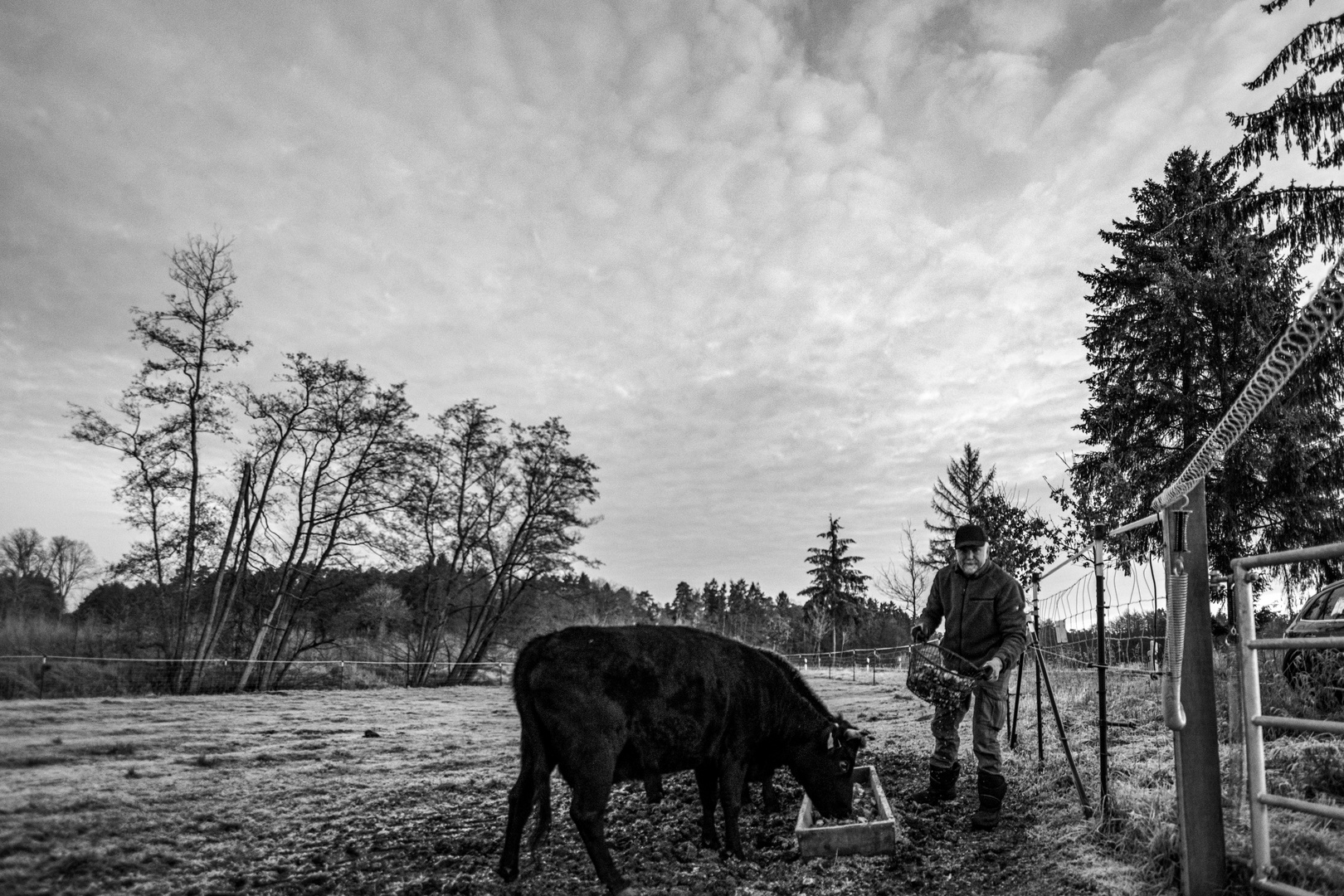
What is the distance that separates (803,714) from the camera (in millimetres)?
6070

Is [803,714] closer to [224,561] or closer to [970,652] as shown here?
[970,652]

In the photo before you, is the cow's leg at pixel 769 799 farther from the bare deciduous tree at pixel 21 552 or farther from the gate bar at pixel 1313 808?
the bare deciduous tree at pixel 21 552

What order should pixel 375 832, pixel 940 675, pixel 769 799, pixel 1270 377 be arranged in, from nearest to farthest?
pixel 1270 377
pixel 375 832
pixel 940 675
pixel 769 799

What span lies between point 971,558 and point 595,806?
3.66 metres

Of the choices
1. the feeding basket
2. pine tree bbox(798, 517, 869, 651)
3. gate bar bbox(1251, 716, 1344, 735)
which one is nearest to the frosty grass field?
the feeding basket

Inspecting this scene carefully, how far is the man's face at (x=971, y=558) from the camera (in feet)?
19.8

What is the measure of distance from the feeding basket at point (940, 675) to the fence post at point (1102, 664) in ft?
2.85

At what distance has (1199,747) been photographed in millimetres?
3805

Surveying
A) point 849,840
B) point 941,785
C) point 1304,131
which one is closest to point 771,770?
point 849,840

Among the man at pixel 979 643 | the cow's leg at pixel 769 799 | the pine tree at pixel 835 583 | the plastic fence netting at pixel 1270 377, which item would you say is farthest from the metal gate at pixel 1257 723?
the pine tree at pixel 835 583

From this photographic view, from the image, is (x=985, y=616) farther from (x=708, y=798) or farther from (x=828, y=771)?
(x=708, y=798)

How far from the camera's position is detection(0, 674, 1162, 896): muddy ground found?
147 inches

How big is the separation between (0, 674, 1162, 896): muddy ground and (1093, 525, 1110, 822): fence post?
0.83 feet

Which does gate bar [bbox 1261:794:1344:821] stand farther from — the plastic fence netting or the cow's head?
the cow's head
